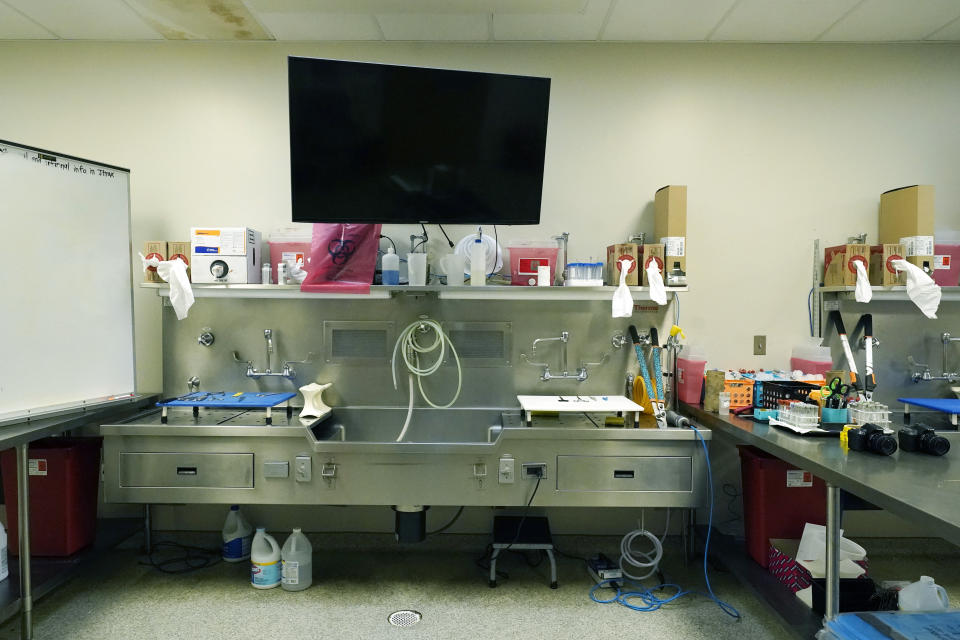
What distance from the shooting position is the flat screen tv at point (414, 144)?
2.19 meters

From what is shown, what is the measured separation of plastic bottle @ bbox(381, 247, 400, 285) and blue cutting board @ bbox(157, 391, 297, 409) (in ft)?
2.57

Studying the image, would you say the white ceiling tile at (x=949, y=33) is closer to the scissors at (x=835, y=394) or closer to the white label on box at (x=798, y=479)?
the scissors at (x=835, y=394)

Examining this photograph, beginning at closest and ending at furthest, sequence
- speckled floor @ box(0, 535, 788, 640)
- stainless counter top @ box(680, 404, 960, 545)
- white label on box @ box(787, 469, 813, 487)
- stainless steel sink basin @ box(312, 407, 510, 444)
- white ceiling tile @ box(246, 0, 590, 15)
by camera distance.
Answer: stainless counter top @ box(680, 404, 960, 545) → speckled floor @ box(0, 535, 788, 640) → white label on box @ box(787, 469, 813, 487) → white ceiling tile @ box(246, 0, 590, 15) → stainless steel sink basin @ box(312, 407, 510, 444)

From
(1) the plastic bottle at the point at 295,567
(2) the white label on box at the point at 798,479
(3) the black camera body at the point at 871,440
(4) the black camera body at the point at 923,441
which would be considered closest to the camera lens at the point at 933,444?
(4) the black camera body at the point at 923,441

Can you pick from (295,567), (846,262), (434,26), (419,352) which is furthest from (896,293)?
(295,567)

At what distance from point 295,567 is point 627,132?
9.08ft

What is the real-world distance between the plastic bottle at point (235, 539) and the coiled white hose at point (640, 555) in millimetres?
1905

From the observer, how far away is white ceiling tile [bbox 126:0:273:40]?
2.47m

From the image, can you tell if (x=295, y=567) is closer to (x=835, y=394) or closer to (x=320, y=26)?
(x=835, y=394)

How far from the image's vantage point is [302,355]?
281 centimetres

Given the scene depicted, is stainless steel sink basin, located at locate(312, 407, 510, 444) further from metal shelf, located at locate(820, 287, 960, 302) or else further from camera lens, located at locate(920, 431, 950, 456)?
metal shelf, located at locate(820, 287, 960, 302)

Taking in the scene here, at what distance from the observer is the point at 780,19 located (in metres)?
2.58

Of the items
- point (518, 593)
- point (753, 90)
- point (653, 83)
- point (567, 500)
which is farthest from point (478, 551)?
point (753, 90)

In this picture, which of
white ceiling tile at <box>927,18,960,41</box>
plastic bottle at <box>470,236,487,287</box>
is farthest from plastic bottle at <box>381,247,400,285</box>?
white ceiling tile at <box>927,18,960,41</box>
